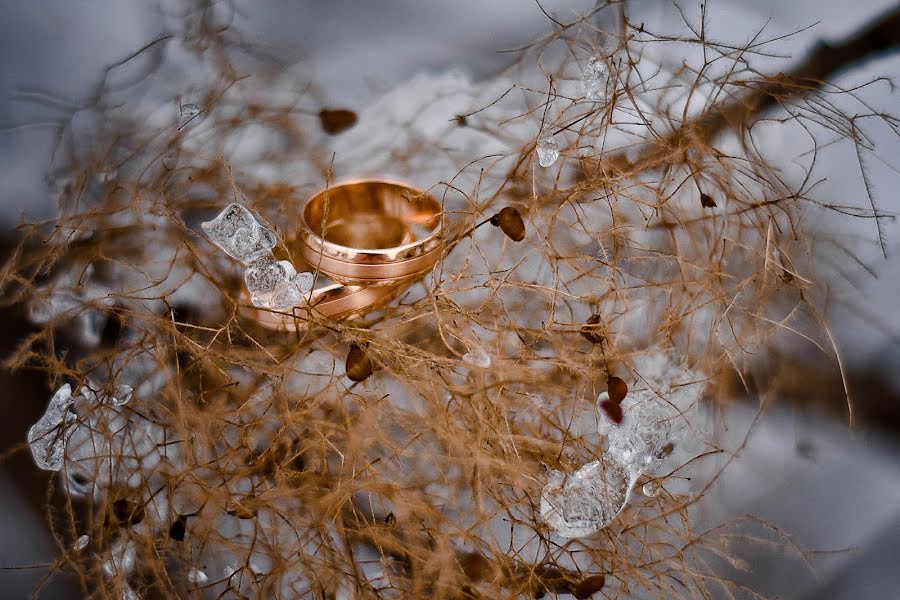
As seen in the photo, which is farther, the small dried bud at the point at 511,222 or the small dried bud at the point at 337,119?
the small dried bud at the point at 337,119

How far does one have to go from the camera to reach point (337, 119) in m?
1.13

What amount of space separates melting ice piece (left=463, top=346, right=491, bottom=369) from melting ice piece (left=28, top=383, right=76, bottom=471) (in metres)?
0.33

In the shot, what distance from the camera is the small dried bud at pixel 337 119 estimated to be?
113 centimetres

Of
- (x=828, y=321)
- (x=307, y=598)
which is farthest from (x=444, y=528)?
(x=828, y=321)

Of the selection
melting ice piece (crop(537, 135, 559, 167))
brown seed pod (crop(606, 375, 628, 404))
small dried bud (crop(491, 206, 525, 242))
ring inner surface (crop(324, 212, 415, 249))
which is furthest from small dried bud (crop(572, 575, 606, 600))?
ring inner surface (crop(324, 212, 415, 249))

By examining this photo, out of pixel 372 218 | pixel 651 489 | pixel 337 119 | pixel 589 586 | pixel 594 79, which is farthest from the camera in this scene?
pixel 337 119

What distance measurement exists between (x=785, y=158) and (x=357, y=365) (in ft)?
1.96

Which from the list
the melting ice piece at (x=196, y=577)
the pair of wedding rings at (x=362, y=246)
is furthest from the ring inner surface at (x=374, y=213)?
the melting ice piece at (x=196, y=577)

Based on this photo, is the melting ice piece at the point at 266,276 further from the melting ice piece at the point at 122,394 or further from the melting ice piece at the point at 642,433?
the melting ice piece at the point at 642,433

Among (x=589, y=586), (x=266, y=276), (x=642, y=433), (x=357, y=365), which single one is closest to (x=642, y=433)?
(x=642, y=433)

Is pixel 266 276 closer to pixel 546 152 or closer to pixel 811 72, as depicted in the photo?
pixel 546 152

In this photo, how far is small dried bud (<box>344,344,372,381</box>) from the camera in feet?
2.10

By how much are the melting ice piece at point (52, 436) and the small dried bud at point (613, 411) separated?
1.42 ft

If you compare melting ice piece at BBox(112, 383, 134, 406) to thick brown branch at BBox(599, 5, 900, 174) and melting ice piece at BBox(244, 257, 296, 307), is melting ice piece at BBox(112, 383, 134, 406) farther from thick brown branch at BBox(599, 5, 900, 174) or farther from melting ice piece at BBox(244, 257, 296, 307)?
thick brown branch at BBox(599, 5, 900, 174)
